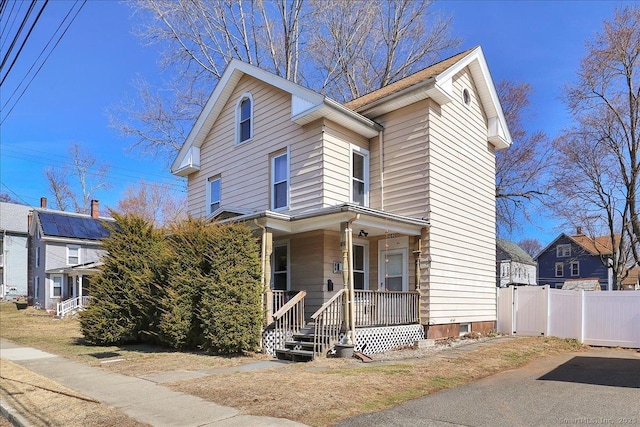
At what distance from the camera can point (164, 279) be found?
1302cm

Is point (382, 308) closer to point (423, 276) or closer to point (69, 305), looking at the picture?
point (423, 276)

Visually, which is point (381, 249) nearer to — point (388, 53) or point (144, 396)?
point (144, 396)

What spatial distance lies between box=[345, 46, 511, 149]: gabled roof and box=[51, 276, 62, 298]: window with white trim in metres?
27.2

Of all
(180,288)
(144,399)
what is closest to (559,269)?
(180,288)

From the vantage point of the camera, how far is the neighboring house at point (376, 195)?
39.7 ft

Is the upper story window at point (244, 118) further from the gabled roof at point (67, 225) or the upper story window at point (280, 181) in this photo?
the gabled roof at point (67, 225)

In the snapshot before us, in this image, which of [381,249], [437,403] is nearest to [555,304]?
[381,249]

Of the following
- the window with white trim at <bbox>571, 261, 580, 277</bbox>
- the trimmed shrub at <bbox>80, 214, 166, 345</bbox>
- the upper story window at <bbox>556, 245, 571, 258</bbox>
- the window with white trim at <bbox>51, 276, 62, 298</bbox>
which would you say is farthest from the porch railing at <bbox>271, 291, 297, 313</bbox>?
the window with white trim at <bbox>571, 261, 580, 277</bbox>

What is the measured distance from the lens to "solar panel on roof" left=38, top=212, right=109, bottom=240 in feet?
109

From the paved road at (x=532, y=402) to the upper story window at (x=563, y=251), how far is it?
44505mm

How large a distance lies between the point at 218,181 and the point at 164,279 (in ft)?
16.8

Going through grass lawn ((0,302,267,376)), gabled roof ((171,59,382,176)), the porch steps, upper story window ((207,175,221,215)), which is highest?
gabled roof ((171,59,382,176))

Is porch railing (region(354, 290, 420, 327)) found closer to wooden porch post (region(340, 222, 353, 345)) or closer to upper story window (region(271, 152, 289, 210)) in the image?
wooden porch post (region(340, 222, 353, 345))

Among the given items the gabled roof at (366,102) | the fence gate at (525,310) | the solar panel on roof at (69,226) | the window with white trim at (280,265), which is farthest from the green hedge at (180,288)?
the solar panel on roof at (69,226)
